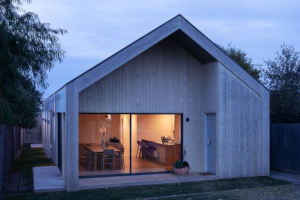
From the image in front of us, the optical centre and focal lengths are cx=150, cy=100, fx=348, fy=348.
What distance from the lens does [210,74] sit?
1249 centimetres

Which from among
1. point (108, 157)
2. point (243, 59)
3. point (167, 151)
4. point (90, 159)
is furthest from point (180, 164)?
point (243, 59)

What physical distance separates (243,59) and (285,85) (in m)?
12.4

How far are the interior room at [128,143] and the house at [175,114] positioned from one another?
0.03 m

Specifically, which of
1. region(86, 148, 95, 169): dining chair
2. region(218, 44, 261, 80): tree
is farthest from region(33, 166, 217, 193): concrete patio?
region(218, 44, 261, 80): tree

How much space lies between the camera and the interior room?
38.2 ft

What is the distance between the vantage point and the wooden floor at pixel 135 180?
34.5 ft

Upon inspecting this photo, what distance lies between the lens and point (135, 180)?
11.2m

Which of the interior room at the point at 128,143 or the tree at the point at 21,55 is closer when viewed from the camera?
the tree at the point at 21,55

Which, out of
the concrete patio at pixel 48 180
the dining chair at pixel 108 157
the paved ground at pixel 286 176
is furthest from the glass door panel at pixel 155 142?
the paved ground at pixel 286 176

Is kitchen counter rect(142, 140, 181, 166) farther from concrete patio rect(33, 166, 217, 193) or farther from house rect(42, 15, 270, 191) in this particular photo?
concrete patio rect(33, 166, 217, 193)

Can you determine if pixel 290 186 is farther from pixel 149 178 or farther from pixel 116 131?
pixel 116 131

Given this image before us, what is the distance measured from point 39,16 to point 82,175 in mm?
5945

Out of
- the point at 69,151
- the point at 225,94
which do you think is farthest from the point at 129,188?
the point at 225,94

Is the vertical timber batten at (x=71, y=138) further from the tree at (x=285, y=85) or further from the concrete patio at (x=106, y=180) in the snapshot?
the tree at (x=285, y=85)
